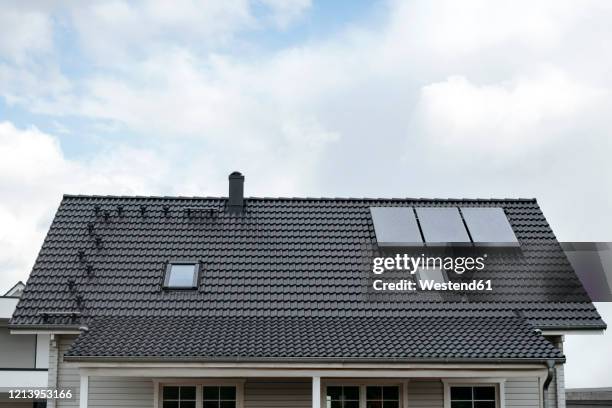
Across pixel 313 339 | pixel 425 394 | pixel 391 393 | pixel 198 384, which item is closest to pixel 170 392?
pixel 198 384

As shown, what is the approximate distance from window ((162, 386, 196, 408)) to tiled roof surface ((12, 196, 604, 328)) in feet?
4.52

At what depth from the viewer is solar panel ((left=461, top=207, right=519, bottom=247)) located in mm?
18047

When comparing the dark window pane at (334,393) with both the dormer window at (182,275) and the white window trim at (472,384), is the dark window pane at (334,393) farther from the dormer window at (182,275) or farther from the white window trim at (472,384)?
the dormer window at (182,275)

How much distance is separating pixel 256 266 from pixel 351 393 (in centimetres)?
343

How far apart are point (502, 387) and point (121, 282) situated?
742 centimetres

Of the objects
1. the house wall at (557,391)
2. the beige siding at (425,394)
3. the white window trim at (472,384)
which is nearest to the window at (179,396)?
the beige siding at (425,394)

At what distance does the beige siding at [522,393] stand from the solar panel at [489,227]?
320cm

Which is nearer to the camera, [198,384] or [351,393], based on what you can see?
[198,384]

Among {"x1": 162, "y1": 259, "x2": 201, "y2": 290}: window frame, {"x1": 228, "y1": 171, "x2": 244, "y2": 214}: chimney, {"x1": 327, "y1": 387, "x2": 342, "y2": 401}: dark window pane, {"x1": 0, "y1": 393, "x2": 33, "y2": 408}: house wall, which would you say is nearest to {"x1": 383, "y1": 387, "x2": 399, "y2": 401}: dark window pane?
{"x1": 327, "y1": 387, "x2": 342, "y2": 401}: dark window pane

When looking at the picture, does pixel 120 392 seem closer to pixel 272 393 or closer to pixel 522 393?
pixel 272 393

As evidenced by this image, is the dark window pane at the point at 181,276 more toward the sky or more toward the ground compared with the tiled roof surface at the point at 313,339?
more toward the sky

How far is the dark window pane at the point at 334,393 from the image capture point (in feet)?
51.1

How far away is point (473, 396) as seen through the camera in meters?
15.6

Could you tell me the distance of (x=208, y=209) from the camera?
Answer: 19.3 m
